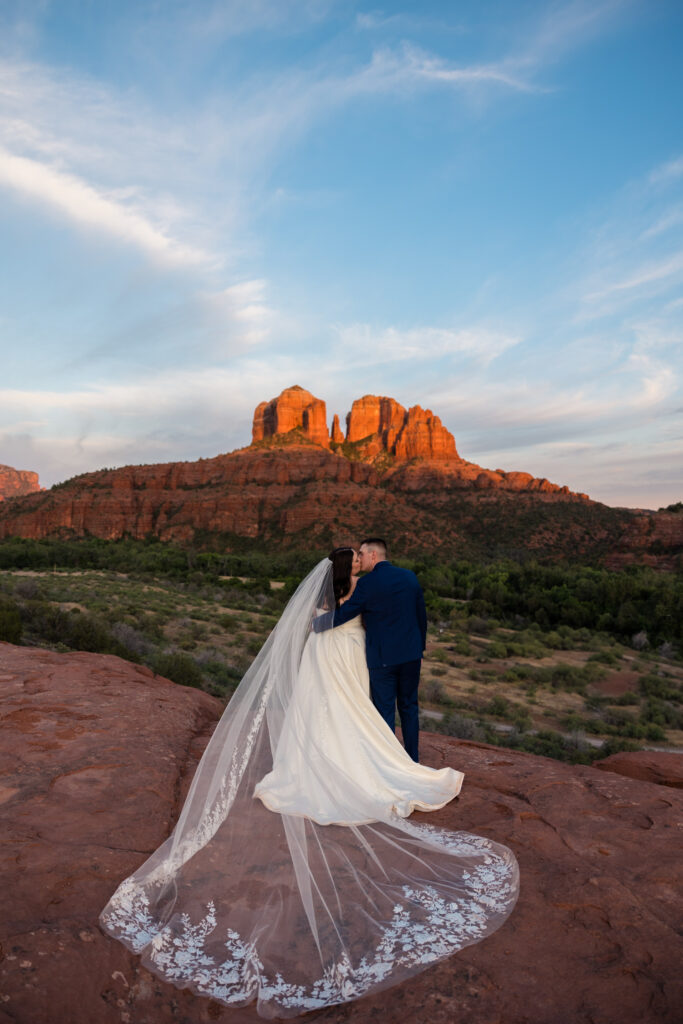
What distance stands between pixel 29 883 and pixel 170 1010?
3.66ft

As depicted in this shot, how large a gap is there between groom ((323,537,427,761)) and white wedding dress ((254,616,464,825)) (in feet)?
0.41

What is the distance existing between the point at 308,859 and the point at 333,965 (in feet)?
3.05

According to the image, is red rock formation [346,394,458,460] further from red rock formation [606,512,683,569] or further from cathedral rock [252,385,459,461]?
red rock formation [606,512,683,569]

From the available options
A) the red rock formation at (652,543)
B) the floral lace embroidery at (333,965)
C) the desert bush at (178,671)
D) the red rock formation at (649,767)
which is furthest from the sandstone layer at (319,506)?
the floral lace embroidery at (333,965)

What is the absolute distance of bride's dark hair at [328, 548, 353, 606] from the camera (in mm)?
4738

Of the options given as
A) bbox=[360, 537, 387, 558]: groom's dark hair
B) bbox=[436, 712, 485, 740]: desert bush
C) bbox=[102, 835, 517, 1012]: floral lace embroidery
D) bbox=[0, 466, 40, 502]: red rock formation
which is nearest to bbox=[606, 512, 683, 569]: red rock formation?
bbox=[436, 712, 485, 740]: desert bush

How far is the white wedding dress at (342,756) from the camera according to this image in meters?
3.99

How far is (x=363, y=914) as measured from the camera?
2.81 meters

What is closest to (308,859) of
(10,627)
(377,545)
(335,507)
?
(377,545)

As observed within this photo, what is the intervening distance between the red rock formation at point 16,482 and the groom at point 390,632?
176m

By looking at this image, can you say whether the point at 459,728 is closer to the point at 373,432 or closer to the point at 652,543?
the point at 652,543

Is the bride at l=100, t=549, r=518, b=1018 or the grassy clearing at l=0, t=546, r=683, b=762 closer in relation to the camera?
the bride at l=100, t=549, r=518, b=1018

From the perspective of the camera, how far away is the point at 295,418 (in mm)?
100938

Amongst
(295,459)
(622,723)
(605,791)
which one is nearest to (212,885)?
(605,791)
